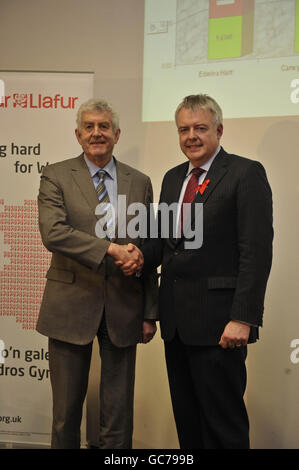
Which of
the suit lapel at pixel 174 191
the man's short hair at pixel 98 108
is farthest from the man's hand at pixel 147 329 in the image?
the man's short hair at pixel 98 108

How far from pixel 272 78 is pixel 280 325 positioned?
140 cm

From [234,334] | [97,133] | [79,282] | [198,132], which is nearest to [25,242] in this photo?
[79,282]

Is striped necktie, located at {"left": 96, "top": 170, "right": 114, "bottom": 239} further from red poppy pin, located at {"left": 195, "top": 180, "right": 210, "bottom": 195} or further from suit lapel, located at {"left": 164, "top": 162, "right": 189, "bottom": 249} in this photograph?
red poppy pin, located at {"left": 195, "top": 180, "right": 210, "bottom": 195}

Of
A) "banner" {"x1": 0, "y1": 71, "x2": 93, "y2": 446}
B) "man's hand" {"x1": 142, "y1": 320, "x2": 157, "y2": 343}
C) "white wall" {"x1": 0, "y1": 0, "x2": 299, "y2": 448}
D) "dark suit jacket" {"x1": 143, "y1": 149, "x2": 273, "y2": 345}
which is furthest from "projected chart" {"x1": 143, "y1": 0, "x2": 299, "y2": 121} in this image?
"man's hand" {"x1": 142, "y1": 320, "x2": 157, "y2": 343}

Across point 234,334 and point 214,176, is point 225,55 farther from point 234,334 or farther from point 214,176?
point 234,334

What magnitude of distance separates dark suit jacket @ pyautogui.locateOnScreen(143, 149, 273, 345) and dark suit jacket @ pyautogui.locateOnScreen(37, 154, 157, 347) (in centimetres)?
26

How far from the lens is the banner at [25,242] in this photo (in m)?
3.11

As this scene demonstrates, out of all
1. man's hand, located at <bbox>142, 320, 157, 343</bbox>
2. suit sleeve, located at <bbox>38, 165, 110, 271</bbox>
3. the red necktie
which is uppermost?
the red necktie

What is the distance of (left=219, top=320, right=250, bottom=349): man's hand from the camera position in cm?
203

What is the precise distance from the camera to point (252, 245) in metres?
2.04

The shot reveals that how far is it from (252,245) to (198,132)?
55cm

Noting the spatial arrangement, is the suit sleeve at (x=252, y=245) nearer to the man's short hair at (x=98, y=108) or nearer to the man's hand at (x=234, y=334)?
the man's hand at (x=234, y=334)

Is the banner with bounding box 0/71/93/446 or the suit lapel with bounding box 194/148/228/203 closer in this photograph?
the suit lapel with bounding box 194/148/228/203

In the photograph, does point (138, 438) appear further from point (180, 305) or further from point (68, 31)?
point (68, 31)
